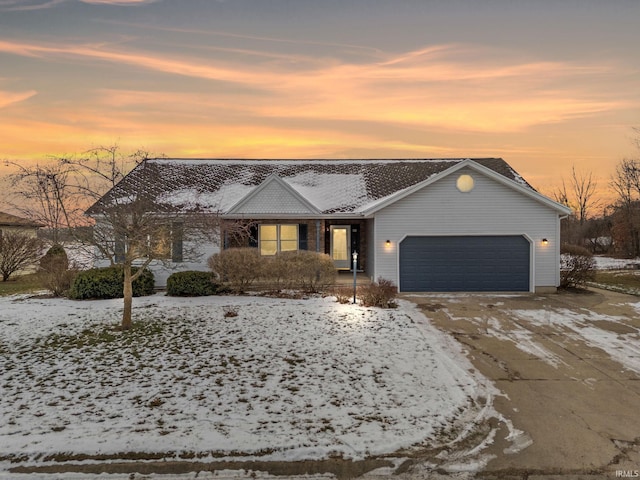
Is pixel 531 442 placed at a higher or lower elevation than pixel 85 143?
lower

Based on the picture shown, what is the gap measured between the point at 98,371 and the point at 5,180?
5.44 m

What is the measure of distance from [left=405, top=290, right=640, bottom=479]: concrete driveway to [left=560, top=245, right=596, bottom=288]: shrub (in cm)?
301

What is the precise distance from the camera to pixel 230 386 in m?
5.43

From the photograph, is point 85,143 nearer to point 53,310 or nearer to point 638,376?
point 53,310

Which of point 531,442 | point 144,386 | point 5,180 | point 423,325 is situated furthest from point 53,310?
point 531,442

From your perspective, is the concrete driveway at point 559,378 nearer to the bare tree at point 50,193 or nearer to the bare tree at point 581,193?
the bare tree at point 50,193

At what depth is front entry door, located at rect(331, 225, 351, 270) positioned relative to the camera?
59.3 ft

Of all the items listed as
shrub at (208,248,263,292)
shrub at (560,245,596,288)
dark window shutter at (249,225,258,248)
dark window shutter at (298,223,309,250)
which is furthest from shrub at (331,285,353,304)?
shrub at (560,245,596,288)

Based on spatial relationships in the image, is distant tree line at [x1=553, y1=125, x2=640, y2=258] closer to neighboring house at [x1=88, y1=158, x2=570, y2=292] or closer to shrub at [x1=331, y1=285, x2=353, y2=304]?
neighboring house at [x1=88, y1=158, x2=570, y2=292]

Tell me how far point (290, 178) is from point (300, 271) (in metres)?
7.47

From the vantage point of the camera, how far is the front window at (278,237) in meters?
16.8

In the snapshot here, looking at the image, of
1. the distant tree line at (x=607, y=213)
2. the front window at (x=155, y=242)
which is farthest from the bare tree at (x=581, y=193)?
the front window at (x=155, y=242)

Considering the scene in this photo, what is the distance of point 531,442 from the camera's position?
13.2 ft

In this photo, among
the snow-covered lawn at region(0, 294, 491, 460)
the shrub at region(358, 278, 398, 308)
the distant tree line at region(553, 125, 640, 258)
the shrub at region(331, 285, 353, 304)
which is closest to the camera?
the snow-covered lawn at region(0, 294, 491, 460)
